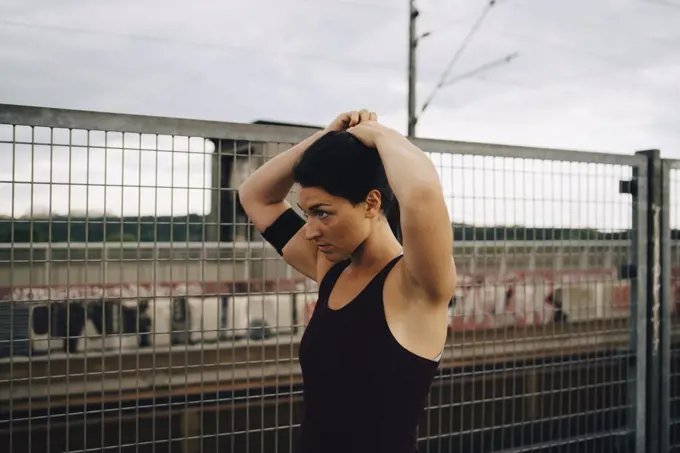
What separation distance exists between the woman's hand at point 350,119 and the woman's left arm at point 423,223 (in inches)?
12.1

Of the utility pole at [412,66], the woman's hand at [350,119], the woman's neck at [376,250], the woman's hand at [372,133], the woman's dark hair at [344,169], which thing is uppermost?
the utility pole at [412,66]

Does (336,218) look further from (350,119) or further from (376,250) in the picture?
(350,119)

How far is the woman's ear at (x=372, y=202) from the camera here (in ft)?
5.55

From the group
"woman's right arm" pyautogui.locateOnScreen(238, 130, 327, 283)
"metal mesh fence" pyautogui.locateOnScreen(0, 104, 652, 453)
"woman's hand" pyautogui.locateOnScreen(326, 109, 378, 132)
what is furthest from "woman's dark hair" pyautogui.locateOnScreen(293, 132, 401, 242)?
"metal mesh fence" pyautogui.locateOnScreen(0, 104, 652, 453)

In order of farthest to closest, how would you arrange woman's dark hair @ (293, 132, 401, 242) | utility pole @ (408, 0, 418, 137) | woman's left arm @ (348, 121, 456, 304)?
utility pole @ (408, 0, 418, 137) < woman's dark hair @ (293, 132, 401, 242) < woman's left arm @ (348, 121, 456, 304)

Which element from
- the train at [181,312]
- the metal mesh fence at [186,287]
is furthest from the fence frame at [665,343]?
the train at [181,312]

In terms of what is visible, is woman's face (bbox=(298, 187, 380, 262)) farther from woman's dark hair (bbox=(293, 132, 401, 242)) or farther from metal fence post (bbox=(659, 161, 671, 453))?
metal fence post (bbox=(659, 161, 671, 453))

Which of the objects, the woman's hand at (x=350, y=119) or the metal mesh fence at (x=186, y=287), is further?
the metal mesh fence at (x=186, y=287)

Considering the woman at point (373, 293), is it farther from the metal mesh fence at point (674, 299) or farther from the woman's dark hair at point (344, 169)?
the metal mesh fence at point (674, 299)

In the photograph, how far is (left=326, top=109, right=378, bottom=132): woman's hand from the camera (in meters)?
1.90

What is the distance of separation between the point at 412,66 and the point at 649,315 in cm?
984

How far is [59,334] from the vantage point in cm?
261

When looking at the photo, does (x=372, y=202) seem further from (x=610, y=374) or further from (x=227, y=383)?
(x=610, y=374)

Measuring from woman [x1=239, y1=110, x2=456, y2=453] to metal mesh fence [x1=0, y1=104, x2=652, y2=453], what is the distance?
120 centimetres
